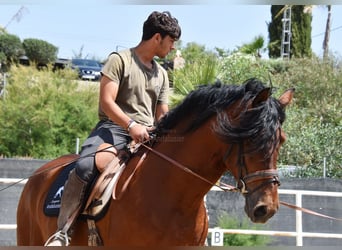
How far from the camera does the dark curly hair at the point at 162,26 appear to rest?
430 cm

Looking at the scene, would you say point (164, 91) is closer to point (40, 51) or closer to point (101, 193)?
point (101, 193)

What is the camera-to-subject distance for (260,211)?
351 cm

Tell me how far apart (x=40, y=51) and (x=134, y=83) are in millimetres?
23148

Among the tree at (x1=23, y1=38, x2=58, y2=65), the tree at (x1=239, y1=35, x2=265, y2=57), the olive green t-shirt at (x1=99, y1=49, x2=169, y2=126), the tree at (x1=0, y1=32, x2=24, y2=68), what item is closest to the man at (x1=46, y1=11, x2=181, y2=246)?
the olive green t-shirt at (x1=99, y1=49, x2=169, y2=126)

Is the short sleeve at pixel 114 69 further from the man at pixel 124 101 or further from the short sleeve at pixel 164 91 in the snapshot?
the short sleeve at pixel 164 91

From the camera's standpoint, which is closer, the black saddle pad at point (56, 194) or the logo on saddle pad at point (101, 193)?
the logo on saddle pad at point (101, 193)

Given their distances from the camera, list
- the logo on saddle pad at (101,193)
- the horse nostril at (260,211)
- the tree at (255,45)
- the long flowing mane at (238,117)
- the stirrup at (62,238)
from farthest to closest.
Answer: the tree at (255,45) → the stirrup at (62,238) → the logo on saddle pad at (101,193) → the long flowing mane at (238,117) → the horse nostril at (260,211)

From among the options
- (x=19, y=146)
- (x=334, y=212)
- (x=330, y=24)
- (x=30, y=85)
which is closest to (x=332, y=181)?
(x=334, y=212)

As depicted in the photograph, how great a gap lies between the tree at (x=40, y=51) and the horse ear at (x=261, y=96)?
23.1m

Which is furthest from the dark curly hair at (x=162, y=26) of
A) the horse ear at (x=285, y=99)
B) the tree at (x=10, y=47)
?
the tree at (x=10, y=47)

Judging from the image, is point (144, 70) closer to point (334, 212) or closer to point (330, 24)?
point (334, 212)

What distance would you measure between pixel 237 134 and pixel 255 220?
0.48 metres

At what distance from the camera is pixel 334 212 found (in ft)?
30.7

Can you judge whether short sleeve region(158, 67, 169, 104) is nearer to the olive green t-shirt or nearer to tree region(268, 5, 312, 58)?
the olive green t-shirt
